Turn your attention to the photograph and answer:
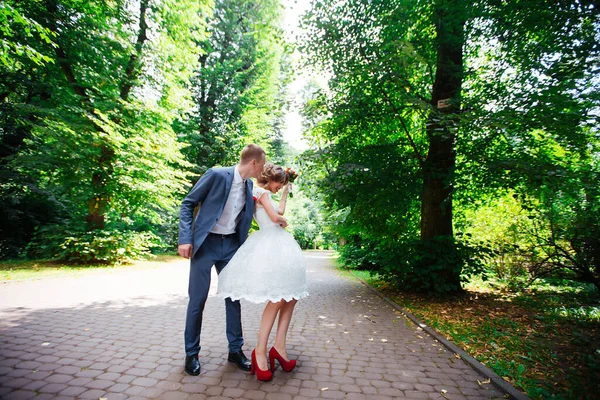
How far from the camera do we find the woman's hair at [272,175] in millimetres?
3098

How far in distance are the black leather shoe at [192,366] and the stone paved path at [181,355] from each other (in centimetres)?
8

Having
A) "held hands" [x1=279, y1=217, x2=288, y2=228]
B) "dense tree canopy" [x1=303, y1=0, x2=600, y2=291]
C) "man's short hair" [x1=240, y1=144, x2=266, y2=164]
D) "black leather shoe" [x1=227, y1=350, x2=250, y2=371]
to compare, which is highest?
"dense tree canopy" [x1=303, y1=0, x2=600, y2=291]

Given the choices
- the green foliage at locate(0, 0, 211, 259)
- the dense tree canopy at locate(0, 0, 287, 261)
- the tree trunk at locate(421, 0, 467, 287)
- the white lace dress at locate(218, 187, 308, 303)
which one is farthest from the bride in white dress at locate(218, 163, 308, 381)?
the green foliage at locate(0, 0, 211, 259)

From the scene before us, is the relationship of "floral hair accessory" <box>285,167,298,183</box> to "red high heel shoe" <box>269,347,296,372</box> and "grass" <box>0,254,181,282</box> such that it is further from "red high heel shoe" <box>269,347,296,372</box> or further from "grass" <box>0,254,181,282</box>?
"grass" <box>0,254,181,282</box>

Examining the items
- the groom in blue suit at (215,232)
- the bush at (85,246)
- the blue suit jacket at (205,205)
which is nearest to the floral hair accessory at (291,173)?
the groom in blue suit at (215,232)

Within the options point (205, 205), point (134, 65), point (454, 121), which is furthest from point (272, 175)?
point (134, 65)

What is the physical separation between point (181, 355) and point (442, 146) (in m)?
6.87

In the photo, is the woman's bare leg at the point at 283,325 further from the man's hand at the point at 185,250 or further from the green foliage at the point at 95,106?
the green foliage at the point at 95,106

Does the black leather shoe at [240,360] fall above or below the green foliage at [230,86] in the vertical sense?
below

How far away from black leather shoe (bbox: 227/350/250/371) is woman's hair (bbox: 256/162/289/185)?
189cm

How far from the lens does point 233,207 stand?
129 inches

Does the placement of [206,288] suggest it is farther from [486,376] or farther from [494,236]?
[494,236]

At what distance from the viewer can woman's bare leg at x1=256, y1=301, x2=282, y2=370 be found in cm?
289

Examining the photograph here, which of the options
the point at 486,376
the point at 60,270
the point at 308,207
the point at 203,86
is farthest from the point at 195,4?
the point at 308,207
